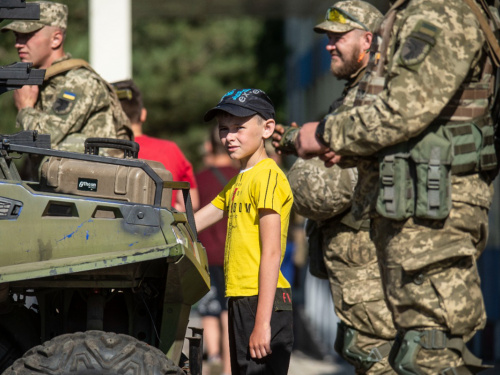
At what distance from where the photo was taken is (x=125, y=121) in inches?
244

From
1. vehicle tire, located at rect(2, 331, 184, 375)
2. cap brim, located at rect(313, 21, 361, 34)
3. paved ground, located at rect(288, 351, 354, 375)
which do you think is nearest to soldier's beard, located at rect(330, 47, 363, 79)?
cap brim, located at rect(313, 21, 361, 34)

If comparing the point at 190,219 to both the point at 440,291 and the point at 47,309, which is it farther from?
the point at 440,291

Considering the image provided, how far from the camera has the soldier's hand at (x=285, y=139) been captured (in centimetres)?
522

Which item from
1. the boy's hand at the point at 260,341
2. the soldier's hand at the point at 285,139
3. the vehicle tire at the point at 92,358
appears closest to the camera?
the vehicle tire at the point at 92,358

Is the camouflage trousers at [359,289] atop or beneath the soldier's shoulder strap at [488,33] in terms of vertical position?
beneath

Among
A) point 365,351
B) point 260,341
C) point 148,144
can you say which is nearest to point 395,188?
point 260,341

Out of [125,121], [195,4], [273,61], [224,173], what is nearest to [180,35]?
[273,61]

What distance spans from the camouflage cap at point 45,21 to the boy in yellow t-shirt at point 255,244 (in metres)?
1.87

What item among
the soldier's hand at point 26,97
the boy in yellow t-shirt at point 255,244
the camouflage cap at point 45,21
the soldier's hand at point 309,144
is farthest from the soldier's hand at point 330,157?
the camouflage cap at point 45,21

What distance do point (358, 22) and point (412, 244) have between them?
66.5 inches

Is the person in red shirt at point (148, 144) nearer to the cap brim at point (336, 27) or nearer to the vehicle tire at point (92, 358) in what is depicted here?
the cap brim at point (336, 27)

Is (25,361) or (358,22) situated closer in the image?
(25,361)

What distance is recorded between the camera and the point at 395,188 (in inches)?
184

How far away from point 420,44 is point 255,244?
1.14 meters
